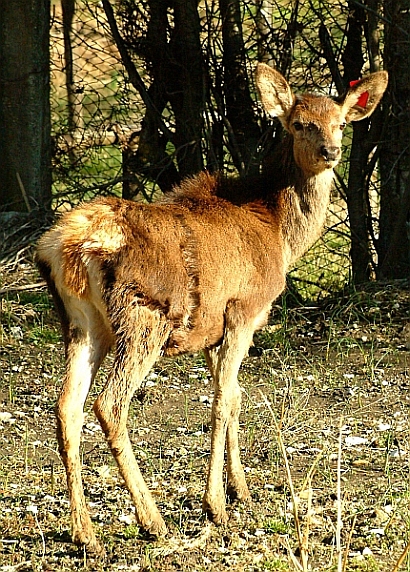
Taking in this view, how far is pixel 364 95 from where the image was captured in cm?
682

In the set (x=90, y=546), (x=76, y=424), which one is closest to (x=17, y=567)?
(x=90, y=546)

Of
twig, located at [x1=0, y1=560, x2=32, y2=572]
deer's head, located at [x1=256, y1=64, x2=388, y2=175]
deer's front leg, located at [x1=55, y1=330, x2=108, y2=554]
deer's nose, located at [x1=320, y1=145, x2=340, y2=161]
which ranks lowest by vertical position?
twig, located at [x1=0, y1=560, x2=32, y2=572]

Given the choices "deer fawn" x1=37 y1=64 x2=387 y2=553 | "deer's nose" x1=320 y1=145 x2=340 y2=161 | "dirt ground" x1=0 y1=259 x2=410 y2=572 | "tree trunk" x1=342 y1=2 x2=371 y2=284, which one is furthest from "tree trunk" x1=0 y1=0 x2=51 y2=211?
"deer's nose" x1=320 y1=145 x2=340 y2=161

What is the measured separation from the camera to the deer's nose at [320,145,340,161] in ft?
20.3

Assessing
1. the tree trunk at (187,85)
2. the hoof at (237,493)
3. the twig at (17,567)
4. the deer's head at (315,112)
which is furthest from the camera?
the tree trunk at (187,85)

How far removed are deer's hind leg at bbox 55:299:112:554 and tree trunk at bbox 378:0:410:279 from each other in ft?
14.4

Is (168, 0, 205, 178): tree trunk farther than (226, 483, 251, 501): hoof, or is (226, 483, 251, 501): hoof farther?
(168, 0, 205, 178): tree trunk

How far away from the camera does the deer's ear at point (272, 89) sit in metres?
6.58

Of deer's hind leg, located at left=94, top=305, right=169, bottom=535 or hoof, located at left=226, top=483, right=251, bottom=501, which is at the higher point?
deer's hind leg, located at left=94, top=305, right=169, bottom=535

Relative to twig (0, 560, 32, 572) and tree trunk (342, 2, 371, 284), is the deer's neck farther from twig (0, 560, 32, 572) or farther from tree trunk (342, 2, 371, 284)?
tree trunk (342, 2, 371, 284)

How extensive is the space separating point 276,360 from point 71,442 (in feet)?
10.8

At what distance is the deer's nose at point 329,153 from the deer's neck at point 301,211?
0.31 metres

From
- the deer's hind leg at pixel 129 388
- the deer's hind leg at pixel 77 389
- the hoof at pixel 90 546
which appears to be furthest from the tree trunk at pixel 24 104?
the hoof at pixel 90 546

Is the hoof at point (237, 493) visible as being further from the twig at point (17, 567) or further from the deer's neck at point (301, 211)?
the deer's neck at point (301, 211)
